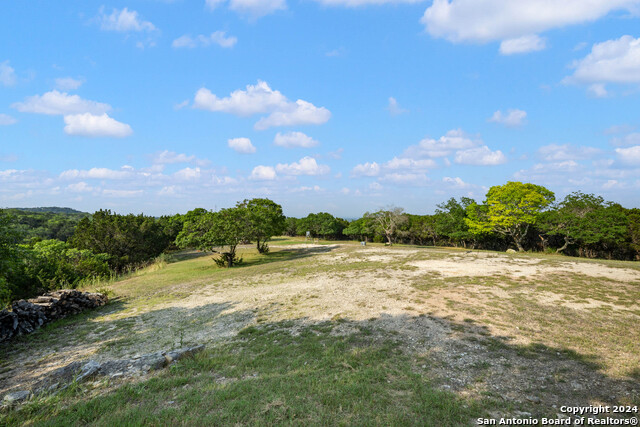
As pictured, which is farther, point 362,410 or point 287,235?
point 287,235

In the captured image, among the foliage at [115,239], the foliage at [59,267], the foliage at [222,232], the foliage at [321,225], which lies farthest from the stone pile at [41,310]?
the foliage at [321,225]

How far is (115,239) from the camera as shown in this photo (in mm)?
28828

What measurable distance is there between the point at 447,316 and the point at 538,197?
94.6 feet

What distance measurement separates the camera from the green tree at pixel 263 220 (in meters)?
28.0

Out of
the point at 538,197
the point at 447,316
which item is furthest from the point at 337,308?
the point at 538,197

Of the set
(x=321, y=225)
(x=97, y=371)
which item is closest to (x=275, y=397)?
(x=97, y=371)

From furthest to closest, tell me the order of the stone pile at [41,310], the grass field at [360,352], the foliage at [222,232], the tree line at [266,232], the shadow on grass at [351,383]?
the foliage at [222,232], the tree line at [266,232], the stone pile at [41,310], the grass field at [360,352], the shadow on grass at [351,383]

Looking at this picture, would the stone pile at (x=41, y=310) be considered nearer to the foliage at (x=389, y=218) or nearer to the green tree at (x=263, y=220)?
the green tree at (x=263, y=220)

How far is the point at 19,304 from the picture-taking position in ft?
38.1

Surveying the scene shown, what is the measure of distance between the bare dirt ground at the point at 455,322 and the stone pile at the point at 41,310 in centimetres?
82

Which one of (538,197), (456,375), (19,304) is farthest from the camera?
(538,197)

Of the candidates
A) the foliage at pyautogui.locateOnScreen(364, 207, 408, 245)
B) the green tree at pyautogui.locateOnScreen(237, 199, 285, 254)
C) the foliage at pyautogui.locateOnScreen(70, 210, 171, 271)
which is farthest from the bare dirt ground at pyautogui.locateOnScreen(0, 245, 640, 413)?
the foliage at pyautogui.locateOnScreen(364, 207, 408, 245)

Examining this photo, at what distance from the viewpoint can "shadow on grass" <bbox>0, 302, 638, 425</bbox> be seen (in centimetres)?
441

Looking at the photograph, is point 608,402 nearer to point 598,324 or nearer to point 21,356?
point 598,324
